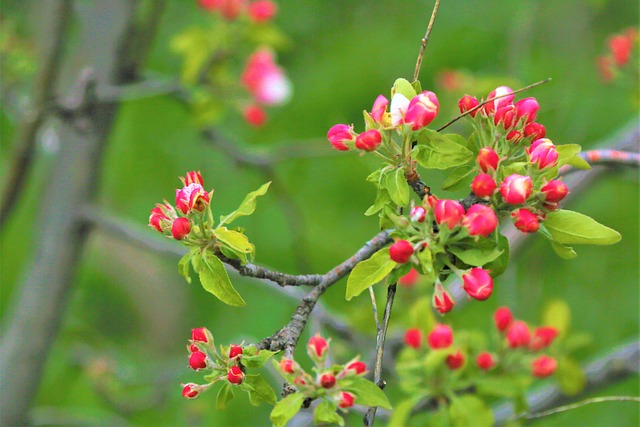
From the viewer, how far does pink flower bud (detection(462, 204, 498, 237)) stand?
75 cm

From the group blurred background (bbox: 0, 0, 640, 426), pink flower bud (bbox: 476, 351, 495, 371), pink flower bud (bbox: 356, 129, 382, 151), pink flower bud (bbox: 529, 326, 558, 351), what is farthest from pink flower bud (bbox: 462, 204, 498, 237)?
blurred background (bbox: 0, 0, 640, 426)

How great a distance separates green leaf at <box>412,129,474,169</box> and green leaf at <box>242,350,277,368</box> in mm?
252

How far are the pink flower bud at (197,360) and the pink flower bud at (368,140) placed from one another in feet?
0.90

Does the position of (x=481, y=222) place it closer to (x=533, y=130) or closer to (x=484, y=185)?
(x=484, y=185)

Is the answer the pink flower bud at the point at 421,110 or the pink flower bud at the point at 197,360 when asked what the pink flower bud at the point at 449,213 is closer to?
the pink flower bud at the point at 421,110

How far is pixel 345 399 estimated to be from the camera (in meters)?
0.78

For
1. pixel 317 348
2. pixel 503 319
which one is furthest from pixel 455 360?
pixel 317 348

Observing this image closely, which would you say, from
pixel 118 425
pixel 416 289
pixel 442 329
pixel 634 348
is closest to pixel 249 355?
pixel 442 329

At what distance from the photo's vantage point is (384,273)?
2.52 ft

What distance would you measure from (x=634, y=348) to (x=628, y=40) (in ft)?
2.74

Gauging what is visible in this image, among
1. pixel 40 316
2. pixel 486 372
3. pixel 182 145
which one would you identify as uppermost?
pixel 182 145

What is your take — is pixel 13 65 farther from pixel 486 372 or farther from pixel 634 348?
pixel 634 348

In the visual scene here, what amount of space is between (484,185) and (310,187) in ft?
9.97

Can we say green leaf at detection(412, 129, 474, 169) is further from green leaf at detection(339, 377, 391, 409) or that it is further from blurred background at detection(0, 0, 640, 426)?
blurred background at detection(0, 0, 640, 426)
